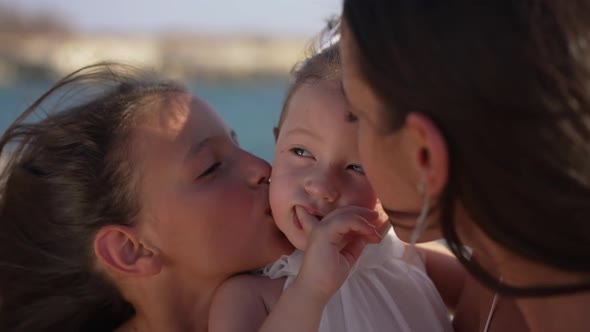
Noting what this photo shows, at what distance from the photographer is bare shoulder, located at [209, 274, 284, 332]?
83.0 inches

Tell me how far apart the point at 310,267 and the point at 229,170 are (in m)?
0.48

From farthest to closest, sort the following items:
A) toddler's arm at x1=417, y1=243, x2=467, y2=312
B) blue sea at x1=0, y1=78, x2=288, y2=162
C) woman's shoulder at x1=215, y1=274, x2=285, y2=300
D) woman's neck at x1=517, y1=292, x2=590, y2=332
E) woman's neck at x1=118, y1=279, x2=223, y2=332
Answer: blue sea at x1=0, y1=78, x2=288, y2=162, toddler's arm at x1=417, y1=243, x2=467, y2=312, woman's neck at x1=118, y1=279, x2=223, y2=332, woman's shoulder at x1=215, y1=274, x2=285, y2=300, woman's neck at x1=517, y1=292, x2=590, y2=332

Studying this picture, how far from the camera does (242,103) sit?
19.2 m

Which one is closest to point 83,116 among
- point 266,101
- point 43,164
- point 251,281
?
point 43,164

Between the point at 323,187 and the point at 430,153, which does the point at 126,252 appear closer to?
the point at 323,187

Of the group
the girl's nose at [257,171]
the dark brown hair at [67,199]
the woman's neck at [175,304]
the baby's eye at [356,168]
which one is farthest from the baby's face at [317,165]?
the dark brown hair at [67,199]

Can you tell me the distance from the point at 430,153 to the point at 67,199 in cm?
122

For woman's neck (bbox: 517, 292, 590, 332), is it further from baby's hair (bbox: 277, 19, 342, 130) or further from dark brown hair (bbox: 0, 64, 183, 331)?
dark brown hair (bbox: 0, 64, 183, 331)

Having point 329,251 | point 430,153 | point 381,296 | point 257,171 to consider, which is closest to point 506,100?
point 430,153

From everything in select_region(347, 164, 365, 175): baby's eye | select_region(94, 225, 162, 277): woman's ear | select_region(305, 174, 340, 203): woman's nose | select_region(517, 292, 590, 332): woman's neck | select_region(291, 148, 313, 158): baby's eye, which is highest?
select_region(291, 148, 313, 158): baby's eye

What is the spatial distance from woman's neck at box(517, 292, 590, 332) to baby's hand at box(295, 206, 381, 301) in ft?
1.42

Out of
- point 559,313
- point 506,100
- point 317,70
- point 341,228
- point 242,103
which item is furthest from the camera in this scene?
point 242,103

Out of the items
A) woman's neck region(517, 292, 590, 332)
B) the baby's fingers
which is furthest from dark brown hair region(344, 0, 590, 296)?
the baby's fingers

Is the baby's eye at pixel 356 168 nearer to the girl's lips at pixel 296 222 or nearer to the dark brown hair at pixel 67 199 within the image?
the girl's lips at pixel 296 222
